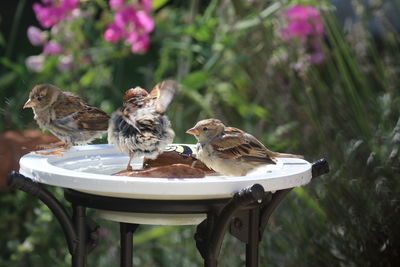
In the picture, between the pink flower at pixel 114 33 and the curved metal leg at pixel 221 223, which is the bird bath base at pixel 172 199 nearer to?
the curved metal leg at pixel 221 223

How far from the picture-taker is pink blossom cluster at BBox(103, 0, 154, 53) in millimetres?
4633

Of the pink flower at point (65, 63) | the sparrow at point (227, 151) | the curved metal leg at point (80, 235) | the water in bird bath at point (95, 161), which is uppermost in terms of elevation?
the pink flower at point (65, 63)

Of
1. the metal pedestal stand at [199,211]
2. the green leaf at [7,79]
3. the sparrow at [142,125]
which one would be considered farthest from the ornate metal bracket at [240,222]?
the green leaf at [7,79]

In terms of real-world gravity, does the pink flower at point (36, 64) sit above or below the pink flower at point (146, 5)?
below

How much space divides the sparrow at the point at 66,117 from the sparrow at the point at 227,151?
0.49m

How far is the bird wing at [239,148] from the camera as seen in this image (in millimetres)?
2480

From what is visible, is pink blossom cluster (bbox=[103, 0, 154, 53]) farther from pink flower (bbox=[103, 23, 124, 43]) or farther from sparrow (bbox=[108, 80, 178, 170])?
sparrow (bbox=[108, 80, 178, 170])

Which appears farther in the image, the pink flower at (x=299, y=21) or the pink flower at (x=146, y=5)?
the pink flower at (x=299, y=21)

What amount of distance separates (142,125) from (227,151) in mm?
315

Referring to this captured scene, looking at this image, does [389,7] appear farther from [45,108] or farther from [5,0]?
[5,0]

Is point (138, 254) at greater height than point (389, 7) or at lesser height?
lesser

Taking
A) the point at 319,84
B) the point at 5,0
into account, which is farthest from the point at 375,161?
the point at 5,0

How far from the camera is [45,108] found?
284 centimetres

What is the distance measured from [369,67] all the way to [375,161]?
3.28 feet
